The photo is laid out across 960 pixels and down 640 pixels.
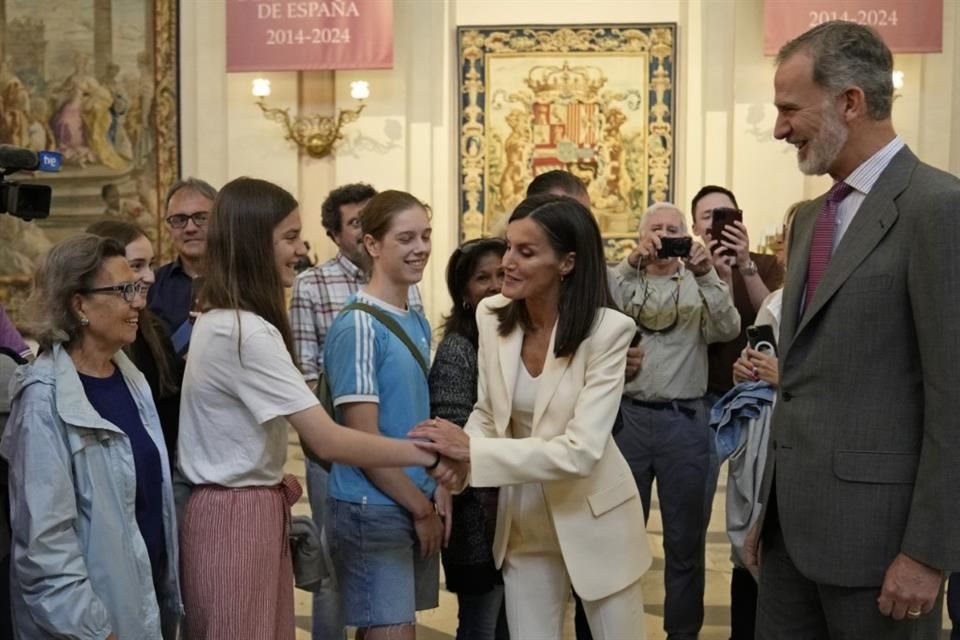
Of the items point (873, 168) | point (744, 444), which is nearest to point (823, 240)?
point (873, 168)

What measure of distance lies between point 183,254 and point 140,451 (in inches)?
75.8

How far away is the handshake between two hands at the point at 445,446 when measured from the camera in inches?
141

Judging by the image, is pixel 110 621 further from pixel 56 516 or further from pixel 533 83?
pixel 533 83

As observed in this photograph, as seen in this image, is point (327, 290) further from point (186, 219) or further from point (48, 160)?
point (48, 160)

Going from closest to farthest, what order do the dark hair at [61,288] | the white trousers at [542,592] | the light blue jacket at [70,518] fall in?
the light blue jacket at [70,518], the dark hair at [61,288], the white trousers at [542,592]

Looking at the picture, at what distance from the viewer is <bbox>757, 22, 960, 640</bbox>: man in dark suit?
109 inches

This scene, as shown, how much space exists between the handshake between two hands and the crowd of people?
1 centimetres

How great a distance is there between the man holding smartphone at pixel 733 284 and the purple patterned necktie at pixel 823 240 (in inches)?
91.4

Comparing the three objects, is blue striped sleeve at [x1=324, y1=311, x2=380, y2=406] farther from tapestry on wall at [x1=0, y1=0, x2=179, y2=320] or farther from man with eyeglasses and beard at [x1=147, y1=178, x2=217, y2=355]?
tapestry on wall at [x1=0, y1=0, x2=179, y2=320]

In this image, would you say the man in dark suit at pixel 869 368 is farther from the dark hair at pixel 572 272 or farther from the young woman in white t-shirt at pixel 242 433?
the young woman in white t-shirt at pixel 242 433

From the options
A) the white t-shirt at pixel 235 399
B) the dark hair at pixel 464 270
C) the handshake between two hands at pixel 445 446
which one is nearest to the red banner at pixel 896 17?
the dark hair at pixel 464 270

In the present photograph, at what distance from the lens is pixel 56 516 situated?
3.05 metres

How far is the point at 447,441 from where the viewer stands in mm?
3568

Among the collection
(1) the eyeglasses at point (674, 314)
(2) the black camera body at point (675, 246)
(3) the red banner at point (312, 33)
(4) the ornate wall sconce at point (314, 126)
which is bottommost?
(1) the eyeglasses at point (674, 314)
